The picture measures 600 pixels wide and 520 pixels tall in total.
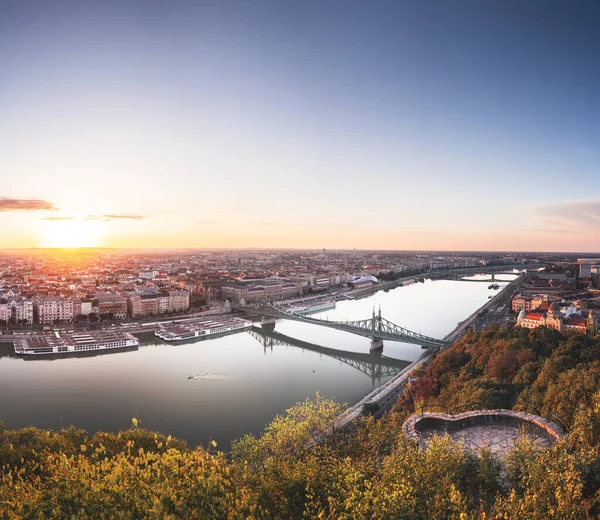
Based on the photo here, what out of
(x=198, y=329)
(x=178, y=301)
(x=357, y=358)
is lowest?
(x=357, y=358)

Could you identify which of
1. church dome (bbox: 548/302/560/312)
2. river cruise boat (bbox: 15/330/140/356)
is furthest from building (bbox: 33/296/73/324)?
church dome (bbox: 548/302/560/312)

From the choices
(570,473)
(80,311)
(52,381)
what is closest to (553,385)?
(570,473)

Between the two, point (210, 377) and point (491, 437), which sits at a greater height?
point (491, 437)

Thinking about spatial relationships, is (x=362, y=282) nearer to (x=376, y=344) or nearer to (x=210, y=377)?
(x=376, y=344)

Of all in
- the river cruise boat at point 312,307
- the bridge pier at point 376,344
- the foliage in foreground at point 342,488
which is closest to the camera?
the foliage in foreground at point 342,488

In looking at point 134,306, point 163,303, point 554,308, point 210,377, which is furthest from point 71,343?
point 554,308

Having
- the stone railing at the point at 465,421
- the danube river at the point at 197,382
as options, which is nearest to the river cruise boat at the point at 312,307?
the danube river at the point at 197,382

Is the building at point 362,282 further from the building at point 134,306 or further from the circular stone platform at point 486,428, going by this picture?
the circular stone platform at point 486,428
